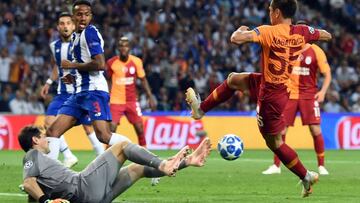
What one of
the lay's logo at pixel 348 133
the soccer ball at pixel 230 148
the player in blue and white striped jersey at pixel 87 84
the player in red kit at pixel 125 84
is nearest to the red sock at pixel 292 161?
the soccer ball at pixel 230 148

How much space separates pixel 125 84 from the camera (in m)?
21.5

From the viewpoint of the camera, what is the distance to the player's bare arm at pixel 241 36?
12109mm

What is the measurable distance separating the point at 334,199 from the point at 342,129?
43.2 ft

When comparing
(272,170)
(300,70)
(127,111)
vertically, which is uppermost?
(300,70)

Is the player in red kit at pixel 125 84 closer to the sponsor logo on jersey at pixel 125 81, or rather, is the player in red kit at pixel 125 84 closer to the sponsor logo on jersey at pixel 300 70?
the sponsor logo on jersey at pixel 125 81

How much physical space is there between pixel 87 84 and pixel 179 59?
50.4 ft


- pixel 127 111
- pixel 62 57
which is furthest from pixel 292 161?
pixel 127 111

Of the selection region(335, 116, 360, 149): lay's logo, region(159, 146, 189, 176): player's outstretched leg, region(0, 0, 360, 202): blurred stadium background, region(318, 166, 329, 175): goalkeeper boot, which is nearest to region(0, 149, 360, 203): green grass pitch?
region(318, 166, 329, 175): goalkeeper boot

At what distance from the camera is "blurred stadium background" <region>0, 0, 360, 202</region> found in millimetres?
25547

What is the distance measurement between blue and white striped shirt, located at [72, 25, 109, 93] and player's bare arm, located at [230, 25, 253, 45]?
2.43m

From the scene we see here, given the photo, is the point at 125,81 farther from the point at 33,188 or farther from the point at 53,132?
the point at 33,188

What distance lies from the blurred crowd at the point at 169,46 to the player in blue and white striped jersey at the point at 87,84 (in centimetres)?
1187

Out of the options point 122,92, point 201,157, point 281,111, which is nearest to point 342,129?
point 122,92

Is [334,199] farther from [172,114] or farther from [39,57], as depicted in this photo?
[39,57]
